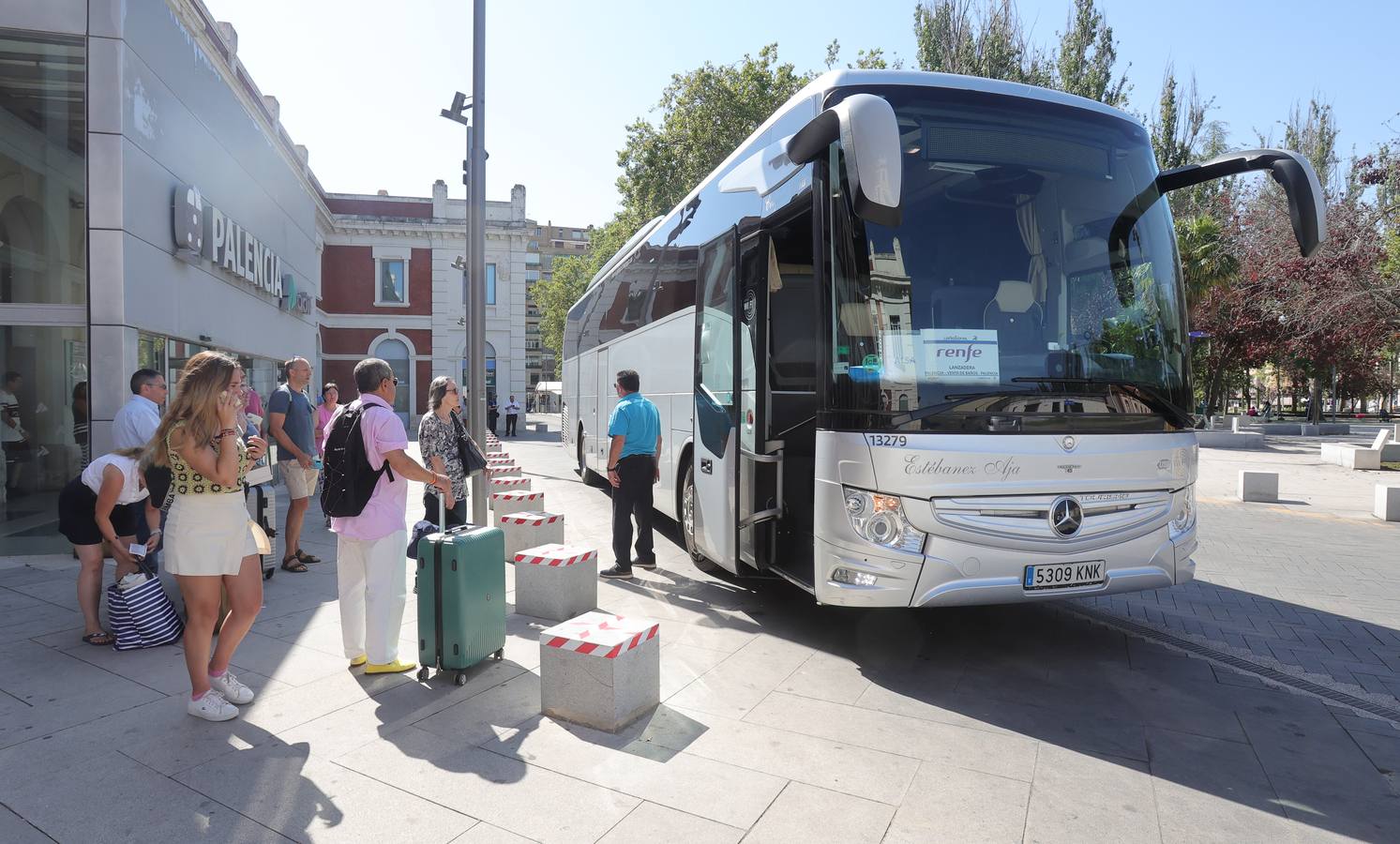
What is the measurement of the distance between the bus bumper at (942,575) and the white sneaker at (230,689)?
3319 mm

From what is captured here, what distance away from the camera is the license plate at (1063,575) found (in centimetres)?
492

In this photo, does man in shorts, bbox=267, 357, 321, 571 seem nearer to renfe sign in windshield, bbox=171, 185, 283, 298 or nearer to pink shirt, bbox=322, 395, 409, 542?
renfe sign in windshield, bbox=171, 185, 283, 298

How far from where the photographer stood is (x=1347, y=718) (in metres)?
4.52

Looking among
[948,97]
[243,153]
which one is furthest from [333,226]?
[948,97]

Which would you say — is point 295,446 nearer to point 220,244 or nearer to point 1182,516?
point 220,244

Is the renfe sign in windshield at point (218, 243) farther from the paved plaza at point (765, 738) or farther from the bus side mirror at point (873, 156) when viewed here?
the bus side mirror at point (873, 156)

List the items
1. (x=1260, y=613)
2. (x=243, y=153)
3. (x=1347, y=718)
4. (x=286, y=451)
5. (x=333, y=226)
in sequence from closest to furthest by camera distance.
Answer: (x=1347, y=718), (x=1260, y=613), (x=286, y=451), (x=243, y=153), (x=333, y=226)

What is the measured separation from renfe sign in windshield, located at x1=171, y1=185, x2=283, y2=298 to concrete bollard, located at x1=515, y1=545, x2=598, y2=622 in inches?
265

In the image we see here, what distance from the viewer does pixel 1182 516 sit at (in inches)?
216

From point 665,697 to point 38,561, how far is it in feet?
23.8

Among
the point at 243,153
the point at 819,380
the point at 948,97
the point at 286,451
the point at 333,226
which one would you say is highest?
the point at 333,226

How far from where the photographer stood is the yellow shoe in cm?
495

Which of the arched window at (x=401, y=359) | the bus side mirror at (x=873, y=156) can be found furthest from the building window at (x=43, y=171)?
the arched window at (x=401, y=359)

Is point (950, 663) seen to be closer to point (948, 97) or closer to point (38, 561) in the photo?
point (948, 97)
